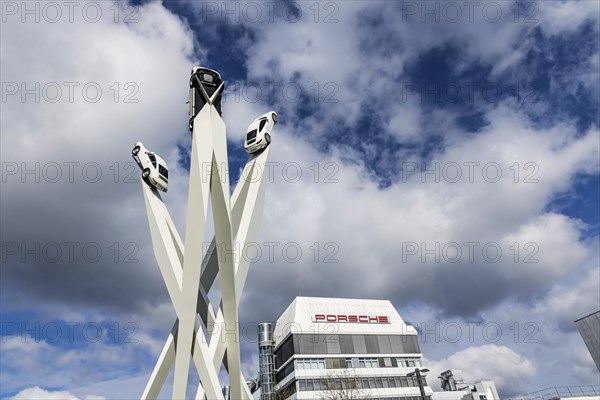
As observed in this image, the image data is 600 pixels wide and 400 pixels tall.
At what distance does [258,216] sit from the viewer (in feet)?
80.0

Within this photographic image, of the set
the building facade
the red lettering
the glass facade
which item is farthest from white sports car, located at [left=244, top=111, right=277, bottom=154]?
the red lettering

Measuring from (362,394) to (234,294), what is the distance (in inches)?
1875

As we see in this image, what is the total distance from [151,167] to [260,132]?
21.1 ft

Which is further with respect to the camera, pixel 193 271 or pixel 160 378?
pixel 160 378

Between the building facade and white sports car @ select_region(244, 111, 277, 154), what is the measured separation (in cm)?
4297

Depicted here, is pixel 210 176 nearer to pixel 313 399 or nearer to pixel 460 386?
pixel 313 399

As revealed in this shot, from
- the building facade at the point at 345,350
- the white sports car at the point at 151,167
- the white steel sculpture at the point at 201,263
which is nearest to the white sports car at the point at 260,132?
the white steel sculpture at the point at 201,263

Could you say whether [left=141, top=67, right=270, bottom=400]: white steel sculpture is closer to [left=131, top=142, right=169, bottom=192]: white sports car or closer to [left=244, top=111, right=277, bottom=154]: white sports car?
[left=131, top=142, right=169, bottom=192]: white sports car

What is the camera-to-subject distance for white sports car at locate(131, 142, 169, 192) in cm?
2459

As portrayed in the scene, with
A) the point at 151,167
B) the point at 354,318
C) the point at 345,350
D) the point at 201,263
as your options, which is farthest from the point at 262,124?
the point at 354,318

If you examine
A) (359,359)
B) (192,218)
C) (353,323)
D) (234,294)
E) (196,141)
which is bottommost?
(234,294)

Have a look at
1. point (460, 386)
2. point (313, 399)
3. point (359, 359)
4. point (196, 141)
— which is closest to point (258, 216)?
point (196, 141)

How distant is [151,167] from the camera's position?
81.3 feet

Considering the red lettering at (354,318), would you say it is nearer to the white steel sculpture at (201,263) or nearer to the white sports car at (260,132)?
the white steel sculpture at (201,263)
